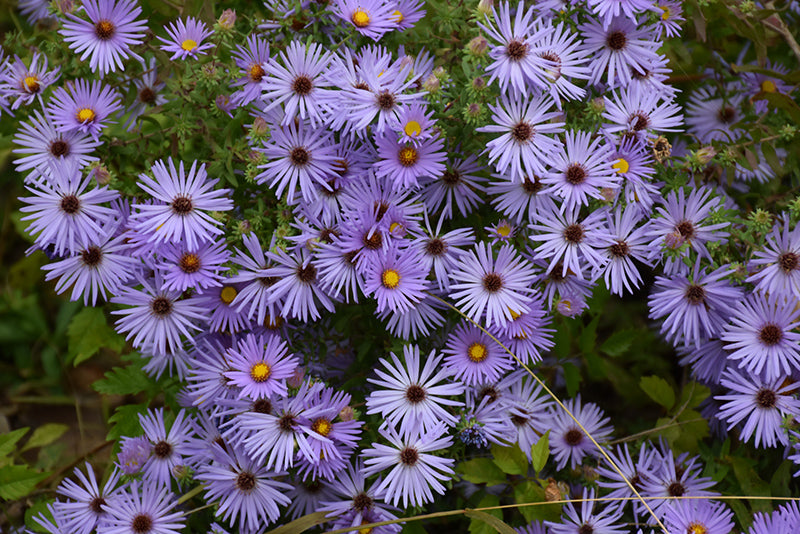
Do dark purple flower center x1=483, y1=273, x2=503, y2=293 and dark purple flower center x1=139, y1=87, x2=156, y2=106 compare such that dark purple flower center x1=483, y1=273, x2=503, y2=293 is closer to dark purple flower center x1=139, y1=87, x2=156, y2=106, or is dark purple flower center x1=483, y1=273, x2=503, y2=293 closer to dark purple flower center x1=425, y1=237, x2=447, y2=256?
dark purple flower center x1=425, y1=237, x2=447, y2=256

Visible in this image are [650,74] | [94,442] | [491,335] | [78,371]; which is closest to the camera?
[491,335]

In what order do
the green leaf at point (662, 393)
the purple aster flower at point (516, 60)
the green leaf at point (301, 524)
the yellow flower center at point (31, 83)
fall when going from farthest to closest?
the green leaf at point (662, 393) → the yellow flower center at point (31, 83) → the green leaf at point (301, 524) → the purple aster flower at point (516, 60)

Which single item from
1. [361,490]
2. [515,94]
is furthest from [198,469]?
[515,94]

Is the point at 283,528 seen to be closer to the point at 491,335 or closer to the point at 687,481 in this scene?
the point at 491,335

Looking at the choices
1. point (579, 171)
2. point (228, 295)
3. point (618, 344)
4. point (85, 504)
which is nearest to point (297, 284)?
point (228, 295)

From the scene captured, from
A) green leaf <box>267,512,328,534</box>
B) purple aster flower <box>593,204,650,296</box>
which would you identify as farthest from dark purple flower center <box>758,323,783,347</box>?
green leaf <box>267,512,328,534</box>

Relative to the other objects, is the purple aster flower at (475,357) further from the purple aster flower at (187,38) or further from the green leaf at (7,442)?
the green leaf at (7,442)

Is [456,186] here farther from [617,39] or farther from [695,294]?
[695,294]

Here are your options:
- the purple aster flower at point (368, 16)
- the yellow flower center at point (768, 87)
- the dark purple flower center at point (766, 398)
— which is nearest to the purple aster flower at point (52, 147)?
the purple aster flower at point (368, 16)
